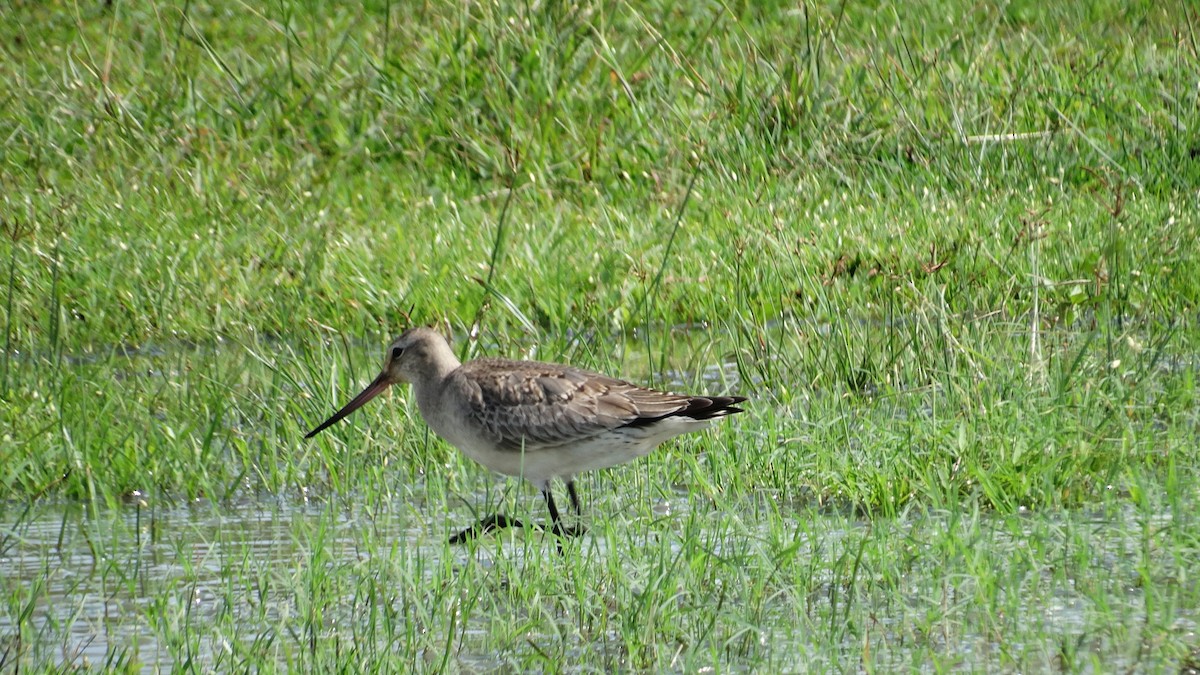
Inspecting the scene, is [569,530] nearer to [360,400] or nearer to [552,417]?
[552,417]

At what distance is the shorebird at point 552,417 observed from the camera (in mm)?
6383

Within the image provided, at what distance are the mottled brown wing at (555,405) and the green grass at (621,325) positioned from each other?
0.99 ft

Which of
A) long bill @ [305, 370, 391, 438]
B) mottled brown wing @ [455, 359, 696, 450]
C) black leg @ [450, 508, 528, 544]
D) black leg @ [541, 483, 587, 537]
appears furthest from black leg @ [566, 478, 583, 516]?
long bill @ [305, 370, 391, 438]

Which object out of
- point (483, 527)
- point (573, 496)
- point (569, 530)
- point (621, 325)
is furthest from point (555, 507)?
point (621, 325)

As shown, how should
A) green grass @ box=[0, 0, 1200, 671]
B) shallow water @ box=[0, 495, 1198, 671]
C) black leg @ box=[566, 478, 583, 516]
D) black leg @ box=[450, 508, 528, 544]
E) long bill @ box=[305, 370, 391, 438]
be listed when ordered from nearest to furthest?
shallow water @ box=[0, 495, 1198, 671] → green grass @ box=[0, 0, 1200, 671] → black leg @ box=[450, 508, 528, 544] → black leg @ box=[566, 478, 583, 516] → long bill @ box=[305, 370, 391, 438]

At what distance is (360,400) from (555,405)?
1.01 metres

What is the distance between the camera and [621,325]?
30.0 ft

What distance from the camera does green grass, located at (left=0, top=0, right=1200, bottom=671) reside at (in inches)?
200

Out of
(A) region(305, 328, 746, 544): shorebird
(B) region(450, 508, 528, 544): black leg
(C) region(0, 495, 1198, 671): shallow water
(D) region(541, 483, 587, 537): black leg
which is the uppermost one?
(A) region(305, 328, 746, 544): shorebird

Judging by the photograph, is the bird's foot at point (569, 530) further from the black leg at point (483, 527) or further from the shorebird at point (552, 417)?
the black leg at point (483, 527)

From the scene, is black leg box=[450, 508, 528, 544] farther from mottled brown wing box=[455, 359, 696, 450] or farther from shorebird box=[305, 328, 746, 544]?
mottled brown wing box=[455, 359, 696, 450]

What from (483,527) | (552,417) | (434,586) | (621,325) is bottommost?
(434,586)

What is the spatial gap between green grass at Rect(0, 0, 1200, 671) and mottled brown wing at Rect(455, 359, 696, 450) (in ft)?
0.99

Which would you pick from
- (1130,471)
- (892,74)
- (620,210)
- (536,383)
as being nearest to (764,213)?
(620,210)
